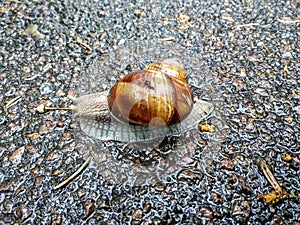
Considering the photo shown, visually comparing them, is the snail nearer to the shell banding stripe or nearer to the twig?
the shell banding stripe

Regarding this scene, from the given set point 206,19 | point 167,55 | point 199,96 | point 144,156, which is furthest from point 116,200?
point 206,19

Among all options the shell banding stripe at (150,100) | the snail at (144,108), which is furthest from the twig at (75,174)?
the shell banding stripe at (150,100)

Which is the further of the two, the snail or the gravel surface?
the snail

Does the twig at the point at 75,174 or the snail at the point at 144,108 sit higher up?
the snail at the point at 144,108

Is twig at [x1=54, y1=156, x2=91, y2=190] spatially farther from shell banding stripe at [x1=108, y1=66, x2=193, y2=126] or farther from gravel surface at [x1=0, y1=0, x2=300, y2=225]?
shell banding stripe at [x1=108, y1=66, x2=193, y2=126]

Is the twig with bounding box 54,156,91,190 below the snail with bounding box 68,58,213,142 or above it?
below

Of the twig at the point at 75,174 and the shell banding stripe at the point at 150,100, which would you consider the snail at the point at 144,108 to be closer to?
the shell banding stripe at the point at 150,100

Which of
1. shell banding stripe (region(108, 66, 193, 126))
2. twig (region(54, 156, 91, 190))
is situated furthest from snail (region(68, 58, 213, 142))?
twig (region(54, 156, 91, 190))

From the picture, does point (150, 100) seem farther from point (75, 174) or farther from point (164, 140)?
point (75, 174)
